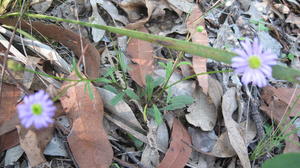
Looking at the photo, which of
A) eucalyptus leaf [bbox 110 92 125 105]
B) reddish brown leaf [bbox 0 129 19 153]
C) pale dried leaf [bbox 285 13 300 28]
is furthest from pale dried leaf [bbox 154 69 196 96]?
pale dried leaf [bbox 285 13 300 28]

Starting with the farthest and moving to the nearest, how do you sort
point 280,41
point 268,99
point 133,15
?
point 280,41
point 133,15
point 268,99

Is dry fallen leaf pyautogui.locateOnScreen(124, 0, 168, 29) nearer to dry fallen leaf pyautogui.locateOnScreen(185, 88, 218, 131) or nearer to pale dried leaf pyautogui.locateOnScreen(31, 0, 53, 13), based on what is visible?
pale dried leaf pyautogui.locateOnScreen(31, 0, 53, 13)

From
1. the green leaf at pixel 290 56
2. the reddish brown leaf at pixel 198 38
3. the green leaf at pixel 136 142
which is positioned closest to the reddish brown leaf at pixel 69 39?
the green leaf at pixel 136 142

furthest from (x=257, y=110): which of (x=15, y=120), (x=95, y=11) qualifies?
(x=15, y=120)

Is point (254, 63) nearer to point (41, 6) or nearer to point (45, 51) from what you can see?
point (45, 51)

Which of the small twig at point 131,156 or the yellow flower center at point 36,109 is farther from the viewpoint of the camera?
the small twig at point 131,156

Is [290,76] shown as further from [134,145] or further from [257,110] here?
[134,145]

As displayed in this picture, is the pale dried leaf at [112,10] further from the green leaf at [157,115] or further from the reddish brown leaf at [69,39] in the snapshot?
the green leaf at [157,115]
